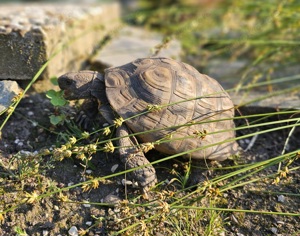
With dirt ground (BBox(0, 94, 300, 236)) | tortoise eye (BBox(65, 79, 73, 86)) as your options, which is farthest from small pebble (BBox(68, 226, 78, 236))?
tortoise eye (BBox(65, 79, 73, 86))

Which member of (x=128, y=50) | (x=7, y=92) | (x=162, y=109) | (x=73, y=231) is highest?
(x=162, y=109)

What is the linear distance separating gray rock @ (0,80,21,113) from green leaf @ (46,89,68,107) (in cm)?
22

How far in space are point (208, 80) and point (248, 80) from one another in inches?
46.4

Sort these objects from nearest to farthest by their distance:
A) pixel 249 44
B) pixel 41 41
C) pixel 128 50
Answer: pixel 41 41
pixel 249 44
pixel 128 50

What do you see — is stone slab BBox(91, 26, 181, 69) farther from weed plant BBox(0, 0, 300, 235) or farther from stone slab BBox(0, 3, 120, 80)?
weed plant BBox(0, 0, 300, 235)

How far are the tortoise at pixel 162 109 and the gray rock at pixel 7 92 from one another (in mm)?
395

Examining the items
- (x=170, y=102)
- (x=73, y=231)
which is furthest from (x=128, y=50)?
(x=73, y=231)

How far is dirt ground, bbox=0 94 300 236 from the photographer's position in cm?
201

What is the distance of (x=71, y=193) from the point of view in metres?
2.13

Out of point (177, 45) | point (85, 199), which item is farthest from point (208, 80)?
point (177, 45)

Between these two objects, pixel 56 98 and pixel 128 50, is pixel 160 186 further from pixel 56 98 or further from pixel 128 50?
pixel 128 50

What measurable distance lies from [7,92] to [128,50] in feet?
4.99

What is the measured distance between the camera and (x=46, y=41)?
2695 mm

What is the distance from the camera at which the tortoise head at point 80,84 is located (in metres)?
2.43
